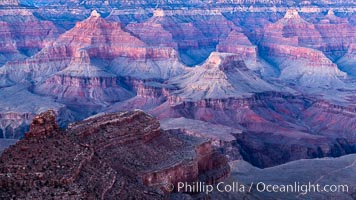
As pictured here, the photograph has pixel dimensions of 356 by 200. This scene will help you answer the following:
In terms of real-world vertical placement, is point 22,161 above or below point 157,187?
above

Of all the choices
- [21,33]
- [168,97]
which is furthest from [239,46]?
[21,33]

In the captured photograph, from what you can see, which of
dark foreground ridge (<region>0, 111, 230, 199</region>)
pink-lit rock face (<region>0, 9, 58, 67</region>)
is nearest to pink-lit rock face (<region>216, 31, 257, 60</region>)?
pink-lit rock face (<region>0, 9, 58, 67</region>)

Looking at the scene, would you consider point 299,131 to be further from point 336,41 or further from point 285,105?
point 336,41

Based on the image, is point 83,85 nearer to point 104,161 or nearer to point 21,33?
point 21,33

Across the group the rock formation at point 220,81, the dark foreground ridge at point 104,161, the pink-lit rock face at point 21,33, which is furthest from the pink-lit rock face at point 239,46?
the dark foreground ridge at point 104,161

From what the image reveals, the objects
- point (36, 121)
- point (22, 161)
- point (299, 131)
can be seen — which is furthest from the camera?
point (299, 131)

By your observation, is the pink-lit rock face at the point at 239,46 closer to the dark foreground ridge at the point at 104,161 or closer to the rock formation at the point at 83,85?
the rock formation at the point at 83,85

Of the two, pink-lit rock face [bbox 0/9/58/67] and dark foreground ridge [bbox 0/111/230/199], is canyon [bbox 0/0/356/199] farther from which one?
pink-lit rock face [bbox 0/9/58/67]

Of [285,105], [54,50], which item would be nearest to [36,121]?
[285,105]
